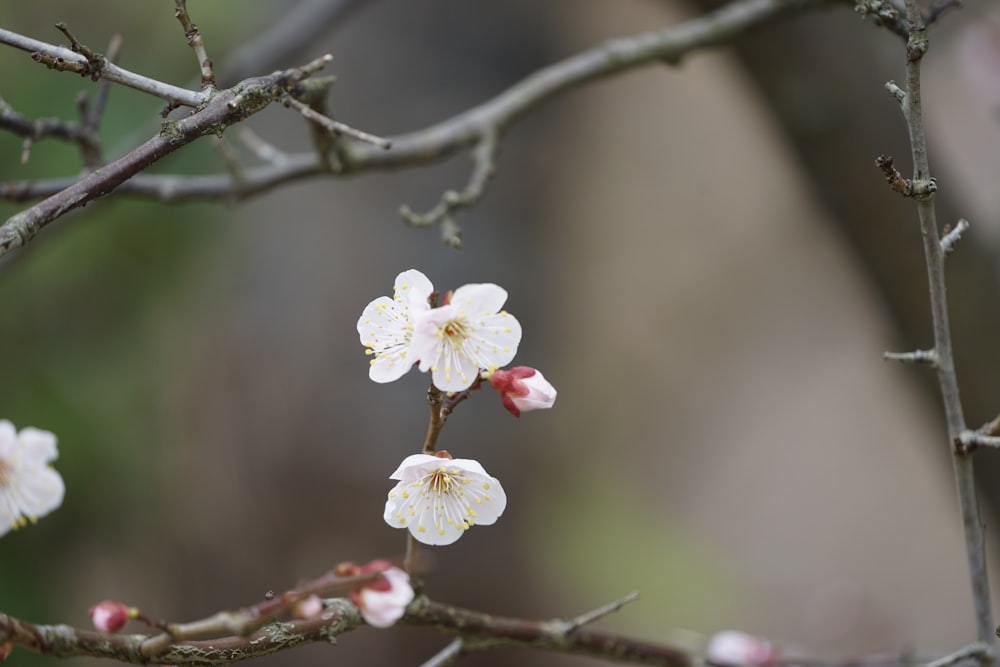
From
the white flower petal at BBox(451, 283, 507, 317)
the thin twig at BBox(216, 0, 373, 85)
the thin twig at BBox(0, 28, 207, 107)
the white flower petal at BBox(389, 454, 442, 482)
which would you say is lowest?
the white flower petal at BBox(389, 454, 442, 482)

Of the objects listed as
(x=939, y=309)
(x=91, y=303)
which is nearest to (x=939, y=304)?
(x=939, y=309)

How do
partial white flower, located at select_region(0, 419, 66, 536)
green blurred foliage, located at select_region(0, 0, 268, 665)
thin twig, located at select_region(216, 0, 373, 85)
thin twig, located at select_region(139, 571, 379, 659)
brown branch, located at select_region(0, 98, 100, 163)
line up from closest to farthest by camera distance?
thin twig, located at select_region(139, 571, 379, 659), partial white flower, located at select_region(0, 419, 66, 536), brown branch, located at select_region(0, 98, 100, 163), thin twig, located at select_region(216, 0, 373, 85), green blurred foliage, located at select_region(0, 0, 268, 665)

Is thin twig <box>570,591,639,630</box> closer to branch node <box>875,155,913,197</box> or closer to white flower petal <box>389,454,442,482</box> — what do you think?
white flower petal <box>389,454,442,482</box>

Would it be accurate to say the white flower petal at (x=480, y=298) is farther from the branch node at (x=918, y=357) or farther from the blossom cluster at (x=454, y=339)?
the branch node at (x=918, y=357)

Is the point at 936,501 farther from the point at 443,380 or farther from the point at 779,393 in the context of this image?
the point at 443,380

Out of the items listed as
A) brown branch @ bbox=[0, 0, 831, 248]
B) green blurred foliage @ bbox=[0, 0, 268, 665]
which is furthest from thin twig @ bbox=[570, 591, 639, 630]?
green blurred foliage @ bbox=[0, 0, 268, 665]

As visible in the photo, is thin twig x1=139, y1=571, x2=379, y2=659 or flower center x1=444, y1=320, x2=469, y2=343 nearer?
thin twig x1=139, y1=571, x2=379, y2=659

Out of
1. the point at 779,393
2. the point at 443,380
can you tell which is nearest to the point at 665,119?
the point at 779,393

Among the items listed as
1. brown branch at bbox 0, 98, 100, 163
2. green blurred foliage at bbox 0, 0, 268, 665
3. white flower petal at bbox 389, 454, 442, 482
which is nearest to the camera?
white flower petal at bbox 389, 454, 442, 482
